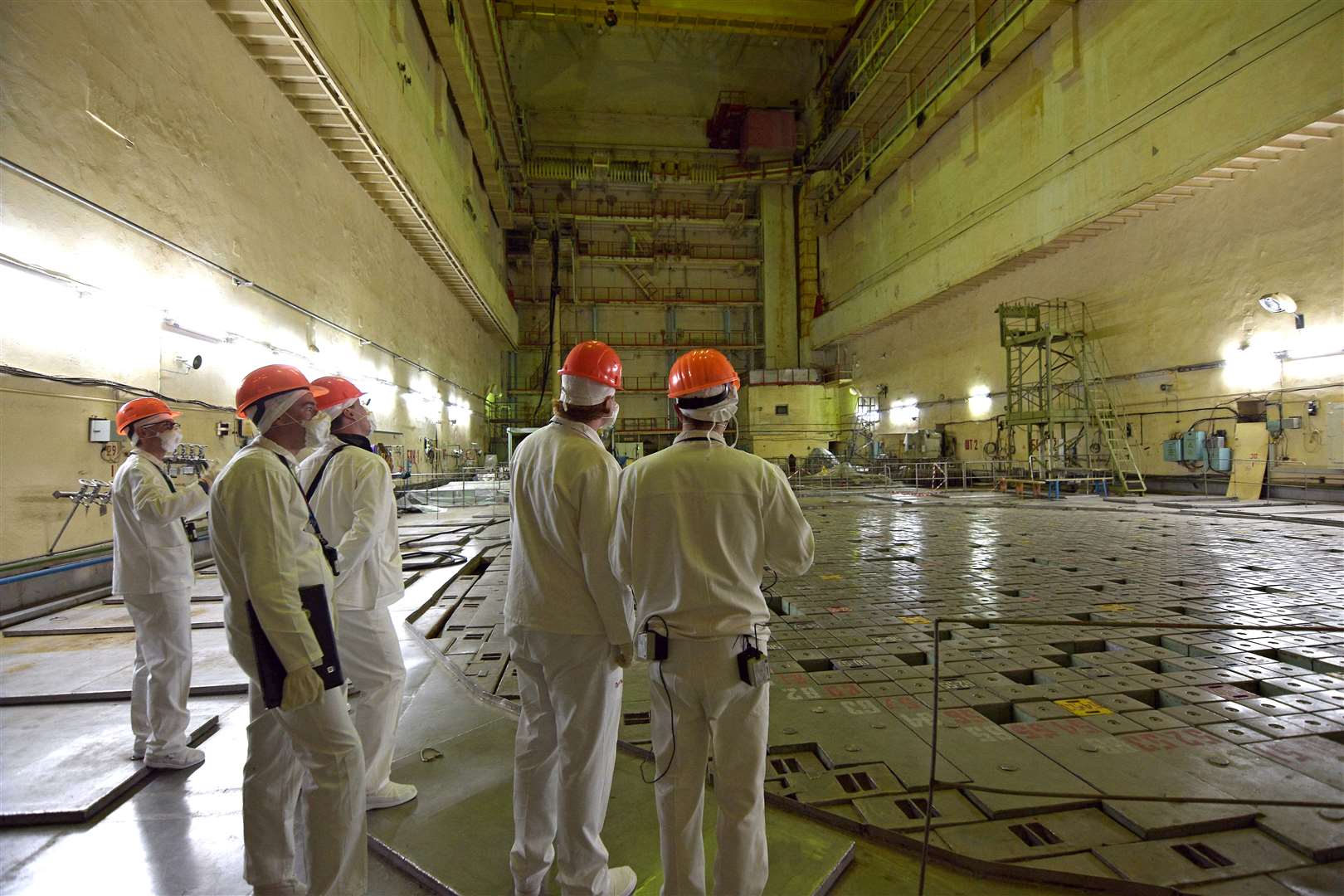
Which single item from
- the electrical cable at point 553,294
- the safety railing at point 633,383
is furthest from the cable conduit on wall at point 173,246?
the safety railing at point 633,383

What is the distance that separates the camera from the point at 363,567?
2.68 meters

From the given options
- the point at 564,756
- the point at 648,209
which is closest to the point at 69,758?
the point at 564,756

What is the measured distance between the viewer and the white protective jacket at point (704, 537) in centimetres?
191

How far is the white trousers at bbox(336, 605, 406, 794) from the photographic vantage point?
2.56 m

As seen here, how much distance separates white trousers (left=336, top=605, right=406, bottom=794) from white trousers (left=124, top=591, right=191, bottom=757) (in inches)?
37.2

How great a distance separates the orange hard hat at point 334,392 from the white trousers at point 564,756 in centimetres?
153

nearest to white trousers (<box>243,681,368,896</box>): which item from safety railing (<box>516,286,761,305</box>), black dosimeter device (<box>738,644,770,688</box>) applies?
black dosimeter device (<box>738,644,770,688</box>)

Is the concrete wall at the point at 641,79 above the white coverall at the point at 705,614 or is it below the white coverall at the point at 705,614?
above

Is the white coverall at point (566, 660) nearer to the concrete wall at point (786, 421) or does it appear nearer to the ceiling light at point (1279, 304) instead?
the ceiling light at point (1279, 304)

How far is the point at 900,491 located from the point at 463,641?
15947mm

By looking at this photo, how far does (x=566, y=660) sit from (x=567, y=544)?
385 millimetres

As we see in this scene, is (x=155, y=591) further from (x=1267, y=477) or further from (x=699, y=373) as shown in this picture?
(x=1267, y=477)

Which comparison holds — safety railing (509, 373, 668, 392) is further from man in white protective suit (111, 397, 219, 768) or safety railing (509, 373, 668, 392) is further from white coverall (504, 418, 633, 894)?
white coverall (504, 418, 633, 894)

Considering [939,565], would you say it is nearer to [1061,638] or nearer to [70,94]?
[1061,638]
